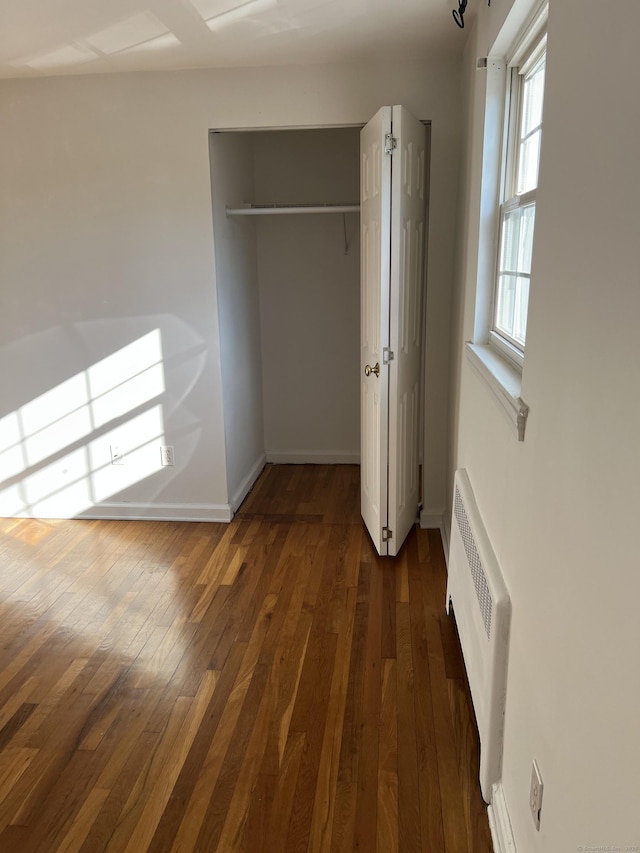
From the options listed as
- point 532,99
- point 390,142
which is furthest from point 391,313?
point 532,99

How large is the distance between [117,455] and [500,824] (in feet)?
9.31

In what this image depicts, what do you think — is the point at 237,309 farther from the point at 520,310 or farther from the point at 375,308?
the point at 520,310

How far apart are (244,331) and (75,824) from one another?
2.91 meters

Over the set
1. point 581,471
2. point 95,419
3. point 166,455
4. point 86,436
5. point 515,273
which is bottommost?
point 166,455

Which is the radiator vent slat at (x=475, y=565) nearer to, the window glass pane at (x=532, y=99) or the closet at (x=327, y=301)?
the closet at (x=327, y=301)

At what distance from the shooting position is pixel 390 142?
2.76 meters

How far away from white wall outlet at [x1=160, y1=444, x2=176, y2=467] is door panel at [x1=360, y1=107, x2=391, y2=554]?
1.13m

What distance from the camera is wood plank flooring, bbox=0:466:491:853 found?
179cm

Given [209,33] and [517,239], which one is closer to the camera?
[517,239]

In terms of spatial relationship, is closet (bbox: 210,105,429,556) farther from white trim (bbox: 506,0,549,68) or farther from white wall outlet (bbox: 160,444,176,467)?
white trim (bbox: 506,0,549,68)

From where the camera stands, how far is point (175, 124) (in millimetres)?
3324

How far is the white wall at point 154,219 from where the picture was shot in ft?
10.6

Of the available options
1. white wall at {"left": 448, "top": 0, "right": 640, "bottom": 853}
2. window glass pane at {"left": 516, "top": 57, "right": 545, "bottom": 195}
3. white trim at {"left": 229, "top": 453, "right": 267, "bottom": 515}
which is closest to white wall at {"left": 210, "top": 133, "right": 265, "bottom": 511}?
white trim at {"left": 229, "top": 453, "right": 267, "bottom": 515}

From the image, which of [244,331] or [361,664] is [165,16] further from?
[361,664]
